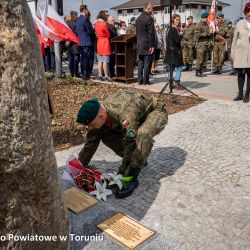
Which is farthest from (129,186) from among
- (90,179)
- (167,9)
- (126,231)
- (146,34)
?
(167,9)

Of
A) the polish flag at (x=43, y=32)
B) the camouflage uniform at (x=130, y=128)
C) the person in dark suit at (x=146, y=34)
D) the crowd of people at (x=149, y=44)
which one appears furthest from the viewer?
the person in dark suit at (x=146, y=34)

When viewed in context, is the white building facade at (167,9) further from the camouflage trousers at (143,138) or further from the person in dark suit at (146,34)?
the camouflage trousers at (143,138)

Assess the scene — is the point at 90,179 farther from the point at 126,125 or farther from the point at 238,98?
the point at 238,98

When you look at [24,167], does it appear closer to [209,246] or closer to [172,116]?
[209,246]

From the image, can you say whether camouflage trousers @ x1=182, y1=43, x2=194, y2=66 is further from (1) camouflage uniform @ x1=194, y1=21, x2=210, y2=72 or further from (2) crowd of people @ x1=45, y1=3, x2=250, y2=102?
(1) camouflage uniform @ x1=194, y1=21, x2=210, y2=72

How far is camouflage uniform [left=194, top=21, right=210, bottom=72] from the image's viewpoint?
36.2ft

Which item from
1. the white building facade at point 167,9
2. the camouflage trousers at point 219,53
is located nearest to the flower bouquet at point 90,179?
the camouflage trousers at point 219,53

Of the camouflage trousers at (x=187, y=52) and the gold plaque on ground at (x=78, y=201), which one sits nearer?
the gold plaque on ground at (x=78, y=201)

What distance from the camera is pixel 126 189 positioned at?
11.8 feet

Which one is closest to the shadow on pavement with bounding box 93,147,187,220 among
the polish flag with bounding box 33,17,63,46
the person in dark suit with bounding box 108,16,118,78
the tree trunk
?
the tree trunk

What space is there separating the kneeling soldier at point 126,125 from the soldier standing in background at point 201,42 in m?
7.63

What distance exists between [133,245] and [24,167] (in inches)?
38.2

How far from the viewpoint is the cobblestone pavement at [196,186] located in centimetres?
303

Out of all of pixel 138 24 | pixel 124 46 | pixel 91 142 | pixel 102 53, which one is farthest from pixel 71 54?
pixel 91 142
